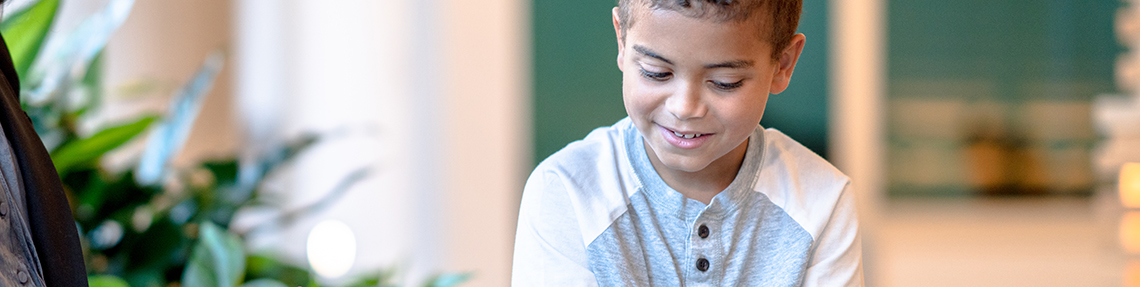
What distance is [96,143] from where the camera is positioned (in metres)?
1.14

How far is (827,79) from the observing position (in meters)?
2.37

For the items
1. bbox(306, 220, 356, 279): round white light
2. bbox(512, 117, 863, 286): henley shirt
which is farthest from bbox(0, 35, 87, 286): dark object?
bbox(306, 220, 356, 279): round white light

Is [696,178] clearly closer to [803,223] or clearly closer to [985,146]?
[803,223]

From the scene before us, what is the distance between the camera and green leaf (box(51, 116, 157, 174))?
1130 millimetres

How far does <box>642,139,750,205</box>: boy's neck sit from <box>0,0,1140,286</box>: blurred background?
1188 millimetres

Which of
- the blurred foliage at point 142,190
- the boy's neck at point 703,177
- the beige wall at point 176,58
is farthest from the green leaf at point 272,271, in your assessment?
the boy's neck at point 703,177

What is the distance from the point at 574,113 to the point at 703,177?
1.76 metres

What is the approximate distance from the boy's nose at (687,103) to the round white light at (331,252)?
934 millimetres

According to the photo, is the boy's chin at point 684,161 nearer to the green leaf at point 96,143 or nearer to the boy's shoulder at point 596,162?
the boy's shoulder at point 596,162

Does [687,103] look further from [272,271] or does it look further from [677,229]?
[272,271]

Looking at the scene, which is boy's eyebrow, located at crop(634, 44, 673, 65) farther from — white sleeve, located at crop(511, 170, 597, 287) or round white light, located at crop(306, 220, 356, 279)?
round white light, located at crop(306, 220, 356, 279)

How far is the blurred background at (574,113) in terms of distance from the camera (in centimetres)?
208

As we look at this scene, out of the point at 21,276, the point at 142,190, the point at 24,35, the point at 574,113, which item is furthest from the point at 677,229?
the point at 574,113

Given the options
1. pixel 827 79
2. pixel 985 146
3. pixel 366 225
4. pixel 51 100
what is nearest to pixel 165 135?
pixel 51 100
